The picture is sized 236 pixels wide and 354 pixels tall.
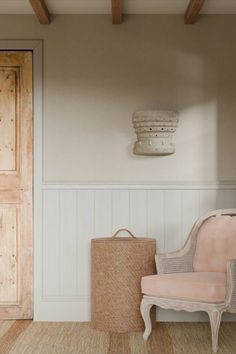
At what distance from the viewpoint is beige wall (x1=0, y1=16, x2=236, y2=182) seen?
458 centimetres

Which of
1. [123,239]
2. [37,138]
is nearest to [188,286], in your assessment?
[123,239]

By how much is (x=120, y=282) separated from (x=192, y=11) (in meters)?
2.04

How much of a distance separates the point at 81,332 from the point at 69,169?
1.25 metres

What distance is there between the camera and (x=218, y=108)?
459cm

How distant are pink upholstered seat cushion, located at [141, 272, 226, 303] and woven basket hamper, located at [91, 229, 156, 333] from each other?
24 cm

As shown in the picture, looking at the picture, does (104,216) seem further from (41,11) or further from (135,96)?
(41,11)

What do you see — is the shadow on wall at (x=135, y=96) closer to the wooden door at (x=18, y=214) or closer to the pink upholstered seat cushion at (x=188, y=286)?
the wooden door at (x=18, y=214)

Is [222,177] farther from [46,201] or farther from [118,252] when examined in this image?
[46,201]

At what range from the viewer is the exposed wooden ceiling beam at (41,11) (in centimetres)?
410

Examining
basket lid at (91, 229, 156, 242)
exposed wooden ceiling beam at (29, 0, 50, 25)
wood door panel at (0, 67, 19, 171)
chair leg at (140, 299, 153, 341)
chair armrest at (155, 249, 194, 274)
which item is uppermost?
exposed wooden ceiling beam at (29, 0, 50, 25)

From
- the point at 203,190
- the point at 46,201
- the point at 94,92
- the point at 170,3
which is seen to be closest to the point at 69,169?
the point at 46,201

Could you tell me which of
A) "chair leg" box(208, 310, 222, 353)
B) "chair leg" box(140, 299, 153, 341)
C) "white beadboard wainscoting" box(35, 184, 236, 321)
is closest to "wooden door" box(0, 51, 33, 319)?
"white beadboard wainscoting" box(35, 184, 236, 321)

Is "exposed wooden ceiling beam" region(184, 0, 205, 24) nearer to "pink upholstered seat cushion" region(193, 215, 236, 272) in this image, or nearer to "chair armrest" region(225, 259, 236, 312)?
"pink upholstered seat cushion" region(193, 215, 236, 272)

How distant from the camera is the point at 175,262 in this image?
161 inches
